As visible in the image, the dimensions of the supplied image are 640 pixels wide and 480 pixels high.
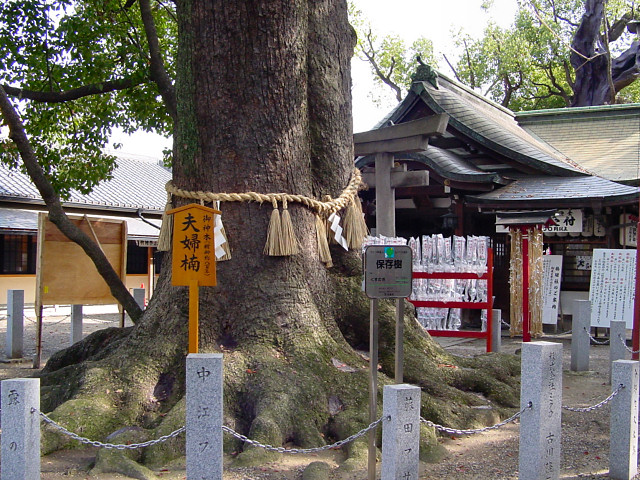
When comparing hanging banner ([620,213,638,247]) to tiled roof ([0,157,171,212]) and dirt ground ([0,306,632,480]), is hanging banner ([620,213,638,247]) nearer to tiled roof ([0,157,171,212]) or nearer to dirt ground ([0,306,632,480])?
dirt ground ([0,306,632,480])

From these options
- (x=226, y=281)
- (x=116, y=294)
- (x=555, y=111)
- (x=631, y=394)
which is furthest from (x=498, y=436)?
(x=555, y=111)

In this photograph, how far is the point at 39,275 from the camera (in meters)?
8.21

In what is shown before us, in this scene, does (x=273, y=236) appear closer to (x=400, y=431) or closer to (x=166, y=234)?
(x=166, y=234)

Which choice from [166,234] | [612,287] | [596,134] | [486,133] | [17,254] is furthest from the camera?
[17,254]

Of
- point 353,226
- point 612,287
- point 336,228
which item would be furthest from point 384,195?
point 612,287

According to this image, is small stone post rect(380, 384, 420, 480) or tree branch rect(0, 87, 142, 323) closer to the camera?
small stone post rect(380, 384, 420, 480)

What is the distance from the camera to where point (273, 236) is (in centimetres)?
529

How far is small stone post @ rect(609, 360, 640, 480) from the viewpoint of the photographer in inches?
175

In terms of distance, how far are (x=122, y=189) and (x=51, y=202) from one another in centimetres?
1588

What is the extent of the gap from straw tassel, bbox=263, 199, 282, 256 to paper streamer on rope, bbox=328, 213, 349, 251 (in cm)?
79

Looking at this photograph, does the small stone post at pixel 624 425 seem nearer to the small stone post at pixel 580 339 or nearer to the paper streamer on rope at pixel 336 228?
the paper streamer on rope at pixel 336 228

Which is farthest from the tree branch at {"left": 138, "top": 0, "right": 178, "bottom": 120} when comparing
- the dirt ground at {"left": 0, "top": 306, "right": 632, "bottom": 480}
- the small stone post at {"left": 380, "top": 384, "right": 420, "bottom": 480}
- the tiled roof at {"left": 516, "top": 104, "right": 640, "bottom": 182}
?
the tiled roof at {"left": 516, "top": 104, "right": 640, "bottom": 182}

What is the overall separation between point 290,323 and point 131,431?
1.52 meters

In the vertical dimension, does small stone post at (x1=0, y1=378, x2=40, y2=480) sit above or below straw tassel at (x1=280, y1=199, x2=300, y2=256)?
below
